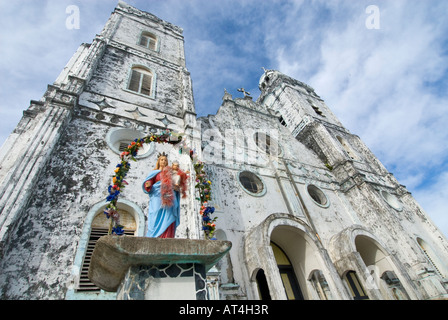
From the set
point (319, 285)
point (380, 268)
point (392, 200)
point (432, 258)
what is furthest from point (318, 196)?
point (432, 258)

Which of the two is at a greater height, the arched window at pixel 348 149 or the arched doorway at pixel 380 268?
the arched window at pixel 348 149

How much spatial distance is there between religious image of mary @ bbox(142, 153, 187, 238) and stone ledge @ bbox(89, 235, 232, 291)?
768 mm

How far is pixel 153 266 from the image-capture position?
7.73 feet

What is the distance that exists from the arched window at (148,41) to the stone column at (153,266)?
1315 centimetres

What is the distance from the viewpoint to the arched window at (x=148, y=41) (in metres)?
13.1

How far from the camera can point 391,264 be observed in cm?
825

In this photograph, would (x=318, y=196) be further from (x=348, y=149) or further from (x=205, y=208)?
(x=205, y=208)

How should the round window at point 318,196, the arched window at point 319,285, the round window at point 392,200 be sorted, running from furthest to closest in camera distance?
the round window at point 392,200 → the round window at point 318,196 → the arched window at point 319,285

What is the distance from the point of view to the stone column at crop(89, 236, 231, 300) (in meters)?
2.15

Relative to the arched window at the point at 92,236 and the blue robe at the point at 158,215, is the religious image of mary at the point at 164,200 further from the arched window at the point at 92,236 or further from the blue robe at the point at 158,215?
the arched window at the point at 92,236

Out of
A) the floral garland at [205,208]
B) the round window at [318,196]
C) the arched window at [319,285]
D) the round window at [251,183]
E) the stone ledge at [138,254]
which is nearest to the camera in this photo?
the stone ledge at [138,254]

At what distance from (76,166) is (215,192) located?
14.3 feet

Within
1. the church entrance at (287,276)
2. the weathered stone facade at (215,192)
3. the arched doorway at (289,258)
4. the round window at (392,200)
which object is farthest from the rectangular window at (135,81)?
the round window at (392,200)
